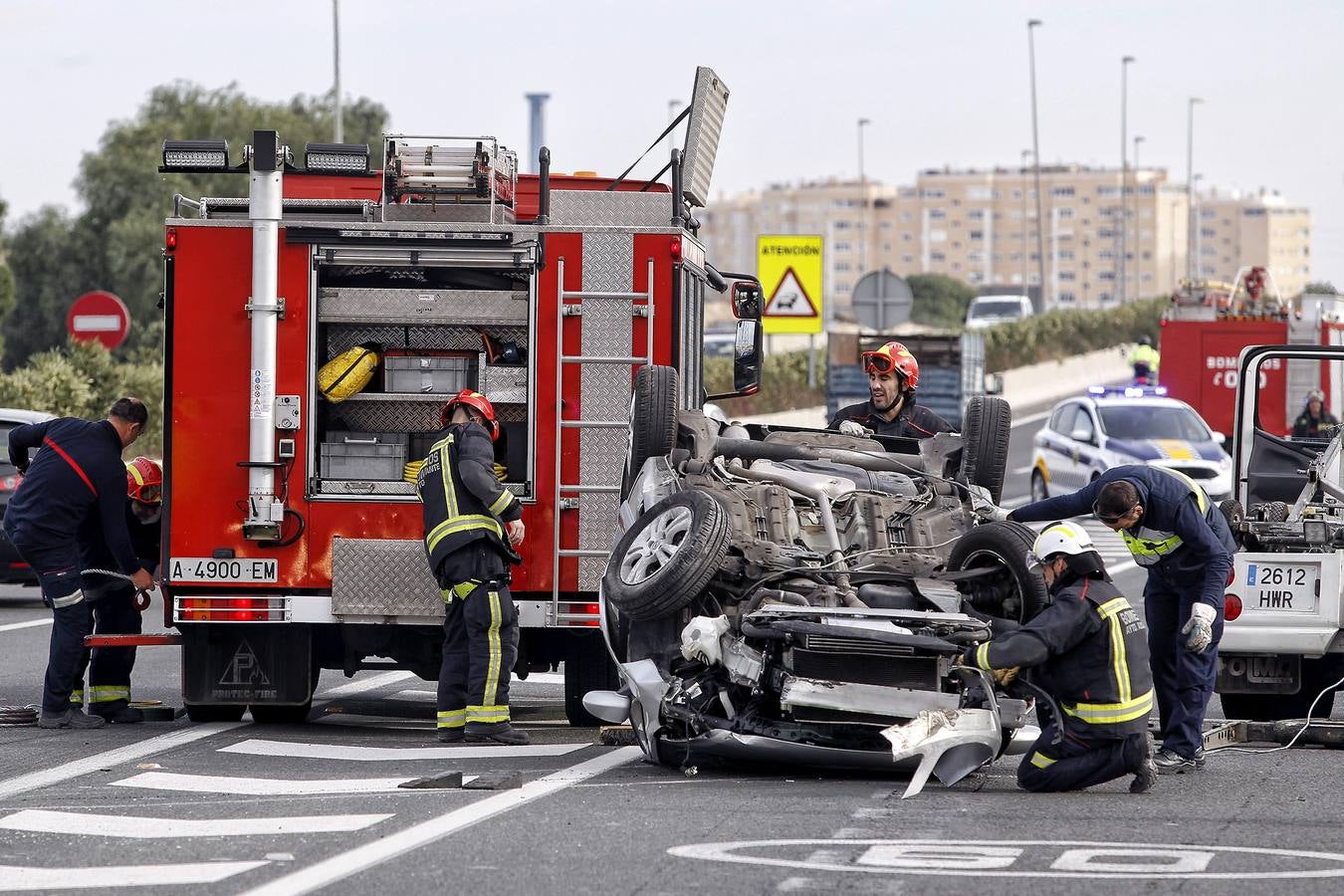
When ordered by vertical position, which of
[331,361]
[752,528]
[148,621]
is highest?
[331,361]

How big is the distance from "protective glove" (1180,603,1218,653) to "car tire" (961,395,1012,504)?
4.32ft

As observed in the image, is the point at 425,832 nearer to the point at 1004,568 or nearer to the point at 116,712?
the point at 1004,568

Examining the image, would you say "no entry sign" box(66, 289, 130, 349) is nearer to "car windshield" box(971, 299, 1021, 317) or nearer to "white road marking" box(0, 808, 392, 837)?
"white road marking" box(0, 808, 392, 837)

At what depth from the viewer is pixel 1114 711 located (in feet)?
29.0

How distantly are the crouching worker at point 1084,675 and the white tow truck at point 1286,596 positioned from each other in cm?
226

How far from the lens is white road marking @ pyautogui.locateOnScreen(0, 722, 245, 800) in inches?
358

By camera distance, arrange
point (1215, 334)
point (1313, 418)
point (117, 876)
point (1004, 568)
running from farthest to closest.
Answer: point (1215, 334)
point (1313, 418)
point (1004, 568)
point (117, 876)

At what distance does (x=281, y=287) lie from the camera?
10750 mm

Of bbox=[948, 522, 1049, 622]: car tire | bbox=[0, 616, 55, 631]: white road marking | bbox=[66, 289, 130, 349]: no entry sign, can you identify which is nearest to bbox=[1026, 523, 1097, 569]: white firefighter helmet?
bbox=[948, 522, 1049, 622]: car tire

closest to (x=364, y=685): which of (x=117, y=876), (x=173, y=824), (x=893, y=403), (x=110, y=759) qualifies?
(x=110, y=759)

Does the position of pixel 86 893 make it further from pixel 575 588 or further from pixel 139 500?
pixel 139 500

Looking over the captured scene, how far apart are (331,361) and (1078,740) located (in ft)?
14.3

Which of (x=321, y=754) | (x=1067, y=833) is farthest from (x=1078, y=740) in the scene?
(x=321, y=754)

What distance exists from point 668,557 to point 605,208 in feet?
8.51
